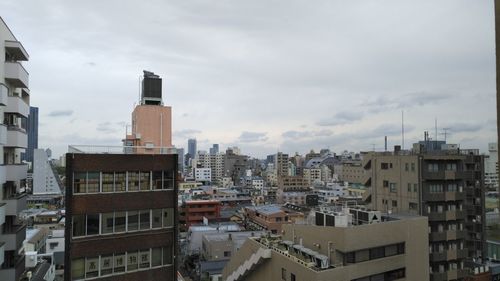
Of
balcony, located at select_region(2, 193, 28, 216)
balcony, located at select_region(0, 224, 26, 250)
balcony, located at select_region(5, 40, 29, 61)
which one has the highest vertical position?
balcony, located at select_region(5, 40, 29, 61)

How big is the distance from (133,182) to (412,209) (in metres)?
27.2

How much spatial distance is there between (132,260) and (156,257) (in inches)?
50.3

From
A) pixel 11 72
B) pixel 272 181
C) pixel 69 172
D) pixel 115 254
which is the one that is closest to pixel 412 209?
pixel 115 254

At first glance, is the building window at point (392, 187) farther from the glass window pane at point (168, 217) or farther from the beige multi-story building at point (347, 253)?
the glass window pane at point (168, 217)

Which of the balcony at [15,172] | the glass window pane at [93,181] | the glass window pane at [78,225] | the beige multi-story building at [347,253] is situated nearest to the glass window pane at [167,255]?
the glass window pane at [78,225]

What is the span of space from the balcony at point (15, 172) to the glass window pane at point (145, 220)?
7238 millimetres

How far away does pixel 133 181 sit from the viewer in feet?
61.5

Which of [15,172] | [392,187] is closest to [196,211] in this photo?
[392,187]

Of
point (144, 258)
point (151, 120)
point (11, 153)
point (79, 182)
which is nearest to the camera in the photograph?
point (79, 182)

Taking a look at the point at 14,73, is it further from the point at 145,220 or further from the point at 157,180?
the point at 145,220

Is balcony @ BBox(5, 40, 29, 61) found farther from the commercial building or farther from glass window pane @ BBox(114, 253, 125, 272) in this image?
the commercial building

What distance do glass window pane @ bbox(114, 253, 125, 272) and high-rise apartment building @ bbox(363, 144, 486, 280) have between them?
2704 centimetres

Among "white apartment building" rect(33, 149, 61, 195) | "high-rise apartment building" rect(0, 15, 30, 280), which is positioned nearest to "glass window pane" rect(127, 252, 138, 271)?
"high-rise apartment building" rect(0, 15, 30, 280)

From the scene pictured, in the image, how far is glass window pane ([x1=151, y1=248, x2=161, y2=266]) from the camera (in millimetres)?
18891
